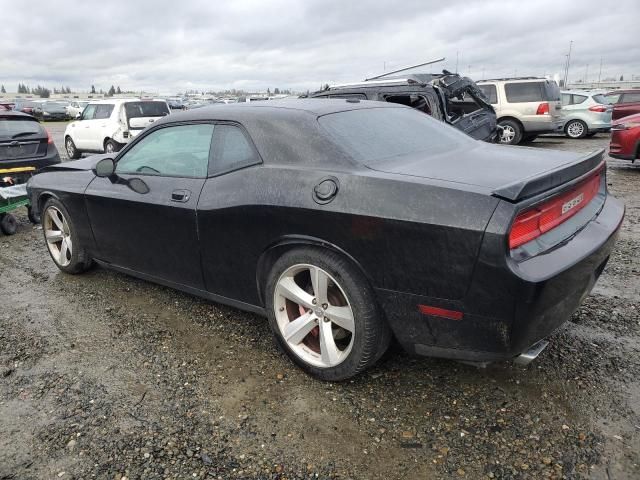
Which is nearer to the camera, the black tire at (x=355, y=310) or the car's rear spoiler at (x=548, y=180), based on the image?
the car's rear spoiler at (x=548, y=180)

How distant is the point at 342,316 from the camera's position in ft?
8.79

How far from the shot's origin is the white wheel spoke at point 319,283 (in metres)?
2.68

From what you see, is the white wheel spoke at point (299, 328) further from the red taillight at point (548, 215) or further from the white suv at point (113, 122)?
the white suv at point (113, 122)

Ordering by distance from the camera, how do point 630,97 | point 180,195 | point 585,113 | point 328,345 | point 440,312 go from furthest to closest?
point 585,113
point 630,97
point 180,195
point 328,345
point 440,312

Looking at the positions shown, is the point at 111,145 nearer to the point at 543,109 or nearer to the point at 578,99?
the point at 543,109

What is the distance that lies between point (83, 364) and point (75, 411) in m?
0.53

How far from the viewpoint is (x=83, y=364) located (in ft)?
10.4

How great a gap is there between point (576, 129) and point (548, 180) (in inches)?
624

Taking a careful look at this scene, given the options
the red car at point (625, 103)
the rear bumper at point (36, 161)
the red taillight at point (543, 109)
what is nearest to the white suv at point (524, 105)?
the red taillight at point (543, 109)

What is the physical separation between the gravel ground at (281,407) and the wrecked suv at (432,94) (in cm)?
475

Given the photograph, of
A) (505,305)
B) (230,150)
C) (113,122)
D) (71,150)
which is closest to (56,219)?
(230,150)

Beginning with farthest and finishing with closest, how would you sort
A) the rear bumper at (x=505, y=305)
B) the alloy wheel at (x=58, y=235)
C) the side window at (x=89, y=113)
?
1. the side window at (x=89, y=113)
2. the alloy wheel at (x=58, y=235)
3. the rear bumper at (x=505, y=305)

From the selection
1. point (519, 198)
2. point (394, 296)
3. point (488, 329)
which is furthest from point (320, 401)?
point (519, 198)

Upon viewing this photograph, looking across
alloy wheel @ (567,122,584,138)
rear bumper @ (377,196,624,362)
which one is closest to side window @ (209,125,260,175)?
rear bumper @ (377,196,624,362)
